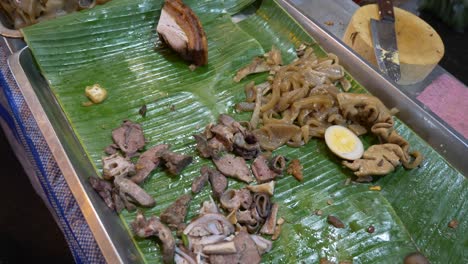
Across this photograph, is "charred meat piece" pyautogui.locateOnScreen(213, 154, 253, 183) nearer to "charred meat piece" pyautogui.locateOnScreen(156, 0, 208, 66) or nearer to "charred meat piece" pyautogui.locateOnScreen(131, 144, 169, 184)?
"charred meat piece" pyautogui.locateOnScreen(131, 144, 169, 184)

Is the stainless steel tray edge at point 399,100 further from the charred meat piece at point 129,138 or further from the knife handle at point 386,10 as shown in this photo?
the charred meat piece at point 129,138

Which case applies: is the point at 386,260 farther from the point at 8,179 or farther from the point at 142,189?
the point at 8,179

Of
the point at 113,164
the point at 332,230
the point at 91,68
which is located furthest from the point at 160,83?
the point at 332,230

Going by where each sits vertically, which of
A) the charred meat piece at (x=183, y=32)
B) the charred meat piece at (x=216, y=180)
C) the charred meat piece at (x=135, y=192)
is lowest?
the charred meat piece at (x=216, y=180)

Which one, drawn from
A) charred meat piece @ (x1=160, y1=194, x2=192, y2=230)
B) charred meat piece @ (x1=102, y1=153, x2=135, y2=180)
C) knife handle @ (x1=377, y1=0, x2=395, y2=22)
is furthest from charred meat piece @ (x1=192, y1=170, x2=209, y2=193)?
knife handle @ (x1=377, y1=0, x2=395, y2=22)

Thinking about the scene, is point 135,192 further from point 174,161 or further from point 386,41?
point 386,41

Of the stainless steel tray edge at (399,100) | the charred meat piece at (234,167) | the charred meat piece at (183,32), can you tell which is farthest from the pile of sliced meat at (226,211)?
the stainless steel tray edge at (399,100)
